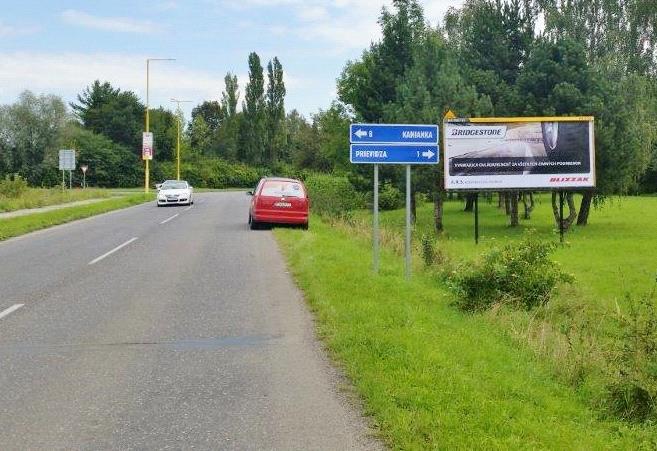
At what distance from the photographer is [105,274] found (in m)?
13.4

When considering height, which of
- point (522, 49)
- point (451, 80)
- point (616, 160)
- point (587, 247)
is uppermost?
point (522, 49)

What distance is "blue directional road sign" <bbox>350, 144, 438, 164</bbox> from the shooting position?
12008mm

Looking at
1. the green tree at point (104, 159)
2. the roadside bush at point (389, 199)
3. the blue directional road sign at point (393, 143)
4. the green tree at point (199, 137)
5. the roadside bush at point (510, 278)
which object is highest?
the green tree at point (199, 137)

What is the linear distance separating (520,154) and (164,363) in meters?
21.0

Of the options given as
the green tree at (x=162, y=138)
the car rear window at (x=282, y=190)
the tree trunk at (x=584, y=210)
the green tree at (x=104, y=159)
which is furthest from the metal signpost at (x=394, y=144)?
the green tree at (x=162, y=138)

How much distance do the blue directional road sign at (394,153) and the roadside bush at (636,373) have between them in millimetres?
5706

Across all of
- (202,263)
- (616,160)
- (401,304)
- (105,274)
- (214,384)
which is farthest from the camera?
(616,160)

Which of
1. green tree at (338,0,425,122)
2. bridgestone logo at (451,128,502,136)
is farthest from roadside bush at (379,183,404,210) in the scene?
bridgestone logo at (451,128,502,136)

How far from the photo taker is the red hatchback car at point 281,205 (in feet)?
74.6

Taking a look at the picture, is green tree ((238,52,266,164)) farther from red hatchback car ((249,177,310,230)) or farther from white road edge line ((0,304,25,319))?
white road edge line ((0,304,25,319))

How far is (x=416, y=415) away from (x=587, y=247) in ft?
68.1

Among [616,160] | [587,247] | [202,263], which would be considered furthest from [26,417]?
[616,160]

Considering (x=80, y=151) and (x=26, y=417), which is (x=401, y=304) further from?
(x=80, y=151)

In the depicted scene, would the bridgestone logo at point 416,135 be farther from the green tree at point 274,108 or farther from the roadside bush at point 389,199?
the green tree at point 274,108
